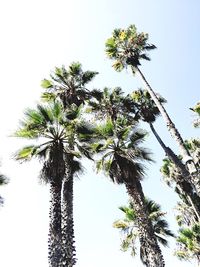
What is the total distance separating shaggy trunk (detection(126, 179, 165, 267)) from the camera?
14820mm

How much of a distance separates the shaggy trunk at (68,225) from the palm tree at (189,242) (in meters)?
14.4

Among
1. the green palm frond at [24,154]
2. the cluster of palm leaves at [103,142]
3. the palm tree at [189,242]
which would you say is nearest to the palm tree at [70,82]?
the cluster of palm leaves at [103,142]

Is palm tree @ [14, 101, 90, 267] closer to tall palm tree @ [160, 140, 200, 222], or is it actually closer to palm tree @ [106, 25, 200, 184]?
palm tree @ [106, 25, 200, 184]

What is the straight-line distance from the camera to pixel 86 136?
56.6 feet

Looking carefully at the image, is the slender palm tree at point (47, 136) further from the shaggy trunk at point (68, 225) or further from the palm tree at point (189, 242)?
the palm tree at point (189, 242)

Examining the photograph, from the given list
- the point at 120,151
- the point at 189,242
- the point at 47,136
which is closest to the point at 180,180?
Answer: the point at 189,242

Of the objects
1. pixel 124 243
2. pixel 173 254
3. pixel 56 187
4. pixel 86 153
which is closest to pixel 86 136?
pixel 86 153

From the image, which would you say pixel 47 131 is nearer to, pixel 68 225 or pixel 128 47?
pixel 68 225

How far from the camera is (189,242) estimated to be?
1029 inches

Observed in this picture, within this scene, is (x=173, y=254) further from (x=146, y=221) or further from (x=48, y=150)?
(x=48, y=150)

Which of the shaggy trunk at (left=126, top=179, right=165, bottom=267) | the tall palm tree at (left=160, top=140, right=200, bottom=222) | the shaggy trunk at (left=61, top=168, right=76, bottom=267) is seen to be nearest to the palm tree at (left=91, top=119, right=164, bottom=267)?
the shaggy trunk at (left=126, top=179, right=165, bottom=267)

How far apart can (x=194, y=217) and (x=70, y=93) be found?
1522 centimetres

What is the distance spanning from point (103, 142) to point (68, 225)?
6048mm

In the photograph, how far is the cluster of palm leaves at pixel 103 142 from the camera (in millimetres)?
14227
